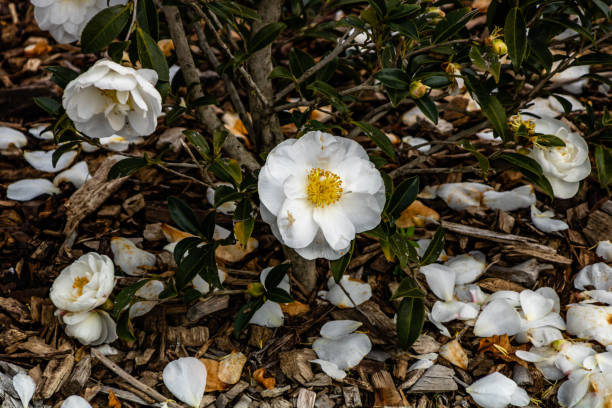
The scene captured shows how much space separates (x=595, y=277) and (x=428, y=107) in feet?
2.47

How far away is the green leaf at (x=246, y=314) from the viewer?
1295 millimetres

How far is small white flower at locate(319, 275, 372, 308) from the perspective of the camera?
4.73 ft

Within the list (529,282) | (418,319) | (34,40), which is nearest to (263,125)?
(418,319)

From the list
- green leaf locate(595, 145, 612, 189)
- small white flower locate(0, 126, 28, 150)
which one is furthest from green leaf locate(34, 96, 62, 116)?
green leaf locate(595, 145, 612, 189)

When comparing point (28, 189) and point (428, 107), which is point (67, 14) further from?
point (28, 189)

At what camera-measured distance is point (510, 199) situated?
165 cm

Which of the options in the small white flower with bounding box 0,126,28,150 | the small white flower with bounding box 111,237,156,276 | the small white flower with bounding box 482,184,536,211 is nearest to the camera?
the small white flower with bounding box 111,237,156,276

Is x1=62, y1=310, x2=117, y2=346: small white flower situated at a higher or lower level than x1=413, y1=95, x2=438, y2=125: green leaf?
lower

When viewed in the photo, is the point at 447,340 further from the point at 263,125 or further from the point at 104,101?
the point at 104,101

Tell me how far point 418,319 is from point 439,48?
59 cm

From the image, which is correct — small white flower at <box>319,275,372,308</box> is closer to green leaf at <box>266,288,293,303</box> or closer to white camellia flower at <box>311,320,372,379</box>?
white camellia flower at <box>311,320,372,379</box>

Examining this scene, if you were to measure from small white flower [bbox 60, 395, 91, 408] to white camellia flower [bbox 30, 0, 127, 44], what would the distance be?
2.50ft

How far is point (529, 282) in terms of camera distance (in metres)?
1.50

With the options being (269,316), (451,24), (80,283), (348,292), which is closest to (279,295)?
(269,316)
